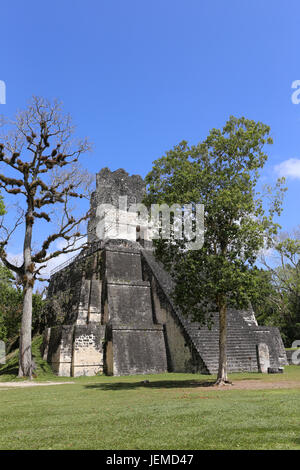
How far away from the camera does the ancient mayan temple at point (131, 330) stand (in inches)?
657

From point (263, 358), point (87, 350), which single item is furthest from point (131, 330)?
point (263, 358)

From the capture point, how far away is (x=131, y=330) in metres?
17.5

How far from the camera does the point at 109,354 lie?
17.1 m

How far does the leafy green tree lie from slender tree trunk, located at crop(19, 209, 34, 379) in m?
7.11

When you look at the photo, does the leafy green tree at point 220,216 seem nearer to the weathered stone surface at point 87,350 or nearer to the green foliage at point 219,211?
the green foliage at point 219,211

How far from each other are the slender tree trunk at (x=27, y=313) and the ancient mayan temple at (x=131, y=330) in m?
1.55

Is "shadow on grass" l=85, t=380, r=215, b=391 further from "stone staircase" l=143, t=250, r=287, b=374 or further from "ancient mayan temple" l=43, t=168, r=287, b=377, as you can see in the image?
"stone staircase" l=143, t=250, r=287, b=374

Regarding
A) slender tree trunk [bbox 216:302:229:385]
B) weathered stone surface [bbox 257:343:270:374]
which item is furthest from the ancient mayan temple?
slender tree trunk [bbox 216:302:229:385]

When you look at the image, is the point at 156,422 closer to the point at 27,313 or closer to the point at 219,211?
the point at 219,211

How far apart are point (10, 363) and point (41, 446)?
16240 mm

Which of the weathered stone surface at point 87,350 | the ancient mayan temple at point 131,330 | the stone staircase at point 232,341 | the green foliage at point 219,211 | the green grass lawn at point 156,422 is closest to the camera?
the green grass lawn at point 156,422

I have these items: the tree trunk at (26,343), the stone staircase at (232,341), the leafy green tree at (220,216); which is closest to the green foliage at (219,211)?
the leafy green tree at (220,216)
